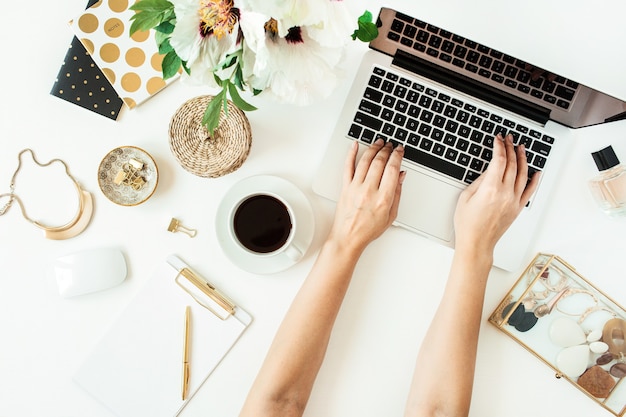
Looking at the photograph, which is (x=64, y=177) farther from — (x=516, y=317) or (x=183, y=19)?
(x=516, y=317)

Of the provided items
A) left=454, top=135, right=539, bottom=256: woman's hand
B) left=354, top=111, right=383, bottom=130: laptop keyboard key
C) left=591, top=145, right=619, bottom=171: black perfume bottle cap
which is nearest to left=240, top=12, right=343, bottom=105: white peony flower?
left=354, top=111, right=383, bottom=130: laptop keyboard key

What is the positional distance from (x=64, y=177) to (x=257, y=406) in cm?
55

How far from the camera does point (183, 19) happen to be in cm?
44

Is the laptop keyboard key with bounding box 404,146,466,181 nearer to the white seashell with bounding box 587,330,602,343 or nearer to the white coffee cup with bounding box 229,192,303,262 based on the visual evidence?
the white coffee cup with bounding box 229,192,303,262

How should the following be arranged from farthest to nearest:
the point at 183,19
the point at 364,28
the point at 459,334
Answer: the point at 459,334 < the point at 364,28 < the point at 183,19

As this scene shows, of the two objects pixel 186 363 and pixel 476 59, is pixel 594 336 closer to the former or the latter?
pixel 476 59

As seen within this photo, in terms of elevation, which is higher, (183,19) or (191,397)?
(183,19)

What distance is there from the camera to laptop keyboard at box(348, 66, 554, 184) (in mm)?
788

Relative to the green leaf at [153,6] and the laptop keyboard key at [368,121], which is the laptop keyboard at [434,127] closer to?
the laptop keyboard key at [368,121]

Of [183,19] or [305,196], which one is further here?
[305,196]

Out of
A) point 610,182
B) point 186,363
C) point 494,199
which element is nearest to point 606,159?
point 610,182

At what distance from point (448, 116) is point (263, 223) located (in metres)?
0.38

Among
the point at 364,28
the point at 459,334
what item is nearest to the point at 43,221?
the point at 364,28

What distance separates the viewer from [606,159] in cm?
83
